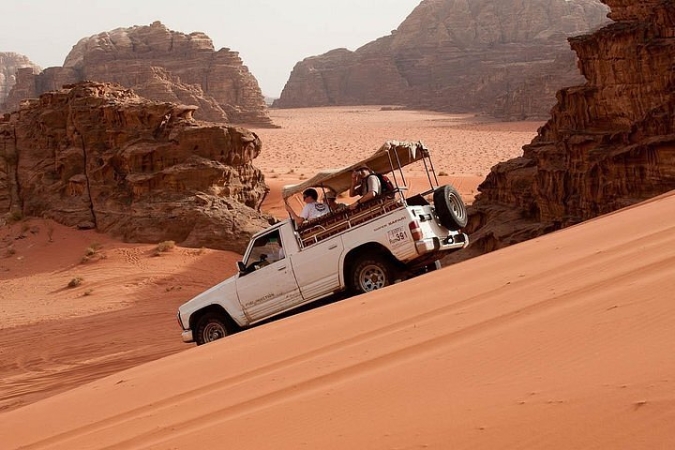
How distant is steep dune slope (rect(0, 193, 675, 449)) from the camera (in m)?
3.36

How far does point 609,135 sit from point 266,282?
8276 mm

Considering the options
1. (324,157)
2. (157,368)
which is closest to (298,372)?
(157,368)

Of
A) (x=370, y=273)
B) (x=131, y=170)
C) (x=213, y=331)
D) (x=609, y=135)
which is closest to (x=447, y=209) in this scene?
(x=370, y=273)

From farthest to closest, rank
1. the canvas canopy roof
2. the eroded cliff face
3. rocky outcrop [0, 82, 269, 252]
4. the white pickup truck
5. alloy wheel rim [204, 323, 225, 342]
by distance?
1. rocky outcrop [0, 82, 269, 252]
2. the eroded cliff face
3. the canvas canopy roof
4. alloy wheel rim [204, 323, 225, 342]
5. the white pickup truck

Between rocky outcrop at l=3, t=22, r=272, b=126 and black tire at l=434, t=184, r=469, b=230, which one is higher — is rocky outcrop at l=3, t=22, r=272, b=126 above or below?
above

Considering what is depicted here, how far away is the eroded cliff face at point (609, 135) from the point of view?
523 inches

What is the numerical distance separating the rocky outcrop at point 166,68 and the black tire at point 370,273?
61147mm

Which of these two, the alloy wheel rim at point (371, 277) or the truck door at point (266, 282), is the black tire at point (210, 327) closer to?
the truck door at point (266, 282)

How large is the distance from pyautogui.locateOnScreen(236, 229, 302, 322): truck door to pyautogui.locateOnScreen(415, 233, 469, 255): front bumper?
1759 mm

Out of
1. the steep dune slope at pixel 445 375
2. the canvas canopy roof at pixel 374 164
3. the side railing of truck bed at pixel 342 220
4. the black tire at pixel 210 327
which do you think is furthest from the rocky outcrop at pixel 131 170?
the steep dune slope at pixel 445 375

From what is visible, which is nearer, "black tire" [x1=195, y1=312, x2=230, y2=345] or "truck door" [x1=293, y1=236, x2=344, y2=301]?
"truck door" [x1=293, y1=236, x2=344, y2=301]


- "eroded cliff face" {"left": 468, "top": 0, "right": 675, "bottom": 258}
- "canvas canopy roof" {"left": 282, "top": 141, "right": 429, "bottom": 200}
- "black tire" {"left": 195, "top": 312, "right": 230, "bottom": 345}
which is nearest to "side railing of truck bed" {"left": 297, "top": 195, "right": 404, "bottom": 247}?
"canvas canopy roof" {"left": 282, "top": 141, "right": 429, "bottom": 200}

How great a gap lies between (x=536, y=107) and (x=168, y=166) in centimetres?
5912

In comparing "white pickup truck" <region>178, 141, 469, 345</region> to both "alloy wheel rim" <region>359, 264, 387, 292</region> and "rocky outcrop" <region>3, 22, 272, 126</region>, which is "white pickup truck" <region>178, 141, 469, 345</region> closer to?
"alloy wheel rim" <region>359, 264, 387, 292</region>
